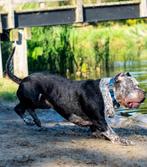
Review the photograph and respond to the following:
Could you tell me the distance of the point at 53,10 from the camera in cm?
2159

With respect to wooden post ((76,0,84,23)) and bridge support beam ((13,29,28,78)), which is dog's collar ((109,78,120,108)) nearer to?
bridge support beam ((13,29,28,78))

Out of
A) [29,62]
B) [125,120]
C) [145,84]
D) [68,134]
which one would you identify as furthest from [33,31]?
[68,134]

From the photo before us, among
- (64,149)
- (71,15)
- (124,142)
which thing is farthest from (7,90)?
(64,149)

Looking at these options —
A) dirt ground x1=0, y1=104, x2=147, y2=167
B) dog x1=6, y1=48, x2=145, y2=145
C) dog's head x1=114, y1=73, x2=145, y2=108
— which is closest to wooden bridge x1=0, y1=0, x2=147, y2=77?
dirt ground x1=0, y1=104, x2=147, y2=167

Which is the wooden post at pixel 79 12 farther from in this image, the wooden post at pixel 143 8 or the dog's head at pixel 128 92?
the dog's head at pixel 128 92

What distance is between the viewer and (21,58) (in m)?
20.9

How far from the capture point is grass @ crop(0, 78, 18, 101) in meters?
16.3

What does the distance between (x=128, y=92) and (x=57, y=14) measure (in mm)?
13049

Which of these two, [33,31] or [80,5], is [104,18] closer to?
[80,5]

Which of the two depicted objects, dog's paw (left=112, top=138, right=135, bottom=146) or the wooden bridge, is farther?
the wooden bridge

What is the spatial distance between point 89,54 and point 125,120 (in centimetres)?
1155

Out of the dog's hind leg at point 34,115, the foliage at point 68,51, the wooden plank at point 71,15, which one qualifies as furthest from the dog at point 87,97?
the foliage at point 68,51

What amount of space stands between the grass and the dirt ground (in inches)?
214

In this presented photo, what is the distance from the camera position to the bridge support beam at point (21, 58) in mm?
20828
